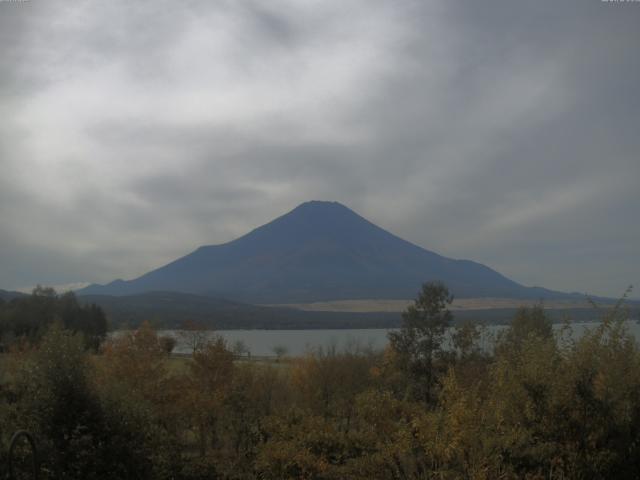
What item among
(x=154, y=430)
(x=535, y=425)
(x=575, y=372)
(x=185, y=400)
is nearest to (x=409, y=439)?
(x=535, y=425)

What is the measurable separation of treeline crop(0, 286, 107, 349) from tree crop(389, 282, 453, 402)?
3901 cm

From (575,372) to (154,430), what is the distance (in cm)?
987

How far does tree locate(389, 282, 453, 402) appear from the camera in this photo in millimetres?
31812

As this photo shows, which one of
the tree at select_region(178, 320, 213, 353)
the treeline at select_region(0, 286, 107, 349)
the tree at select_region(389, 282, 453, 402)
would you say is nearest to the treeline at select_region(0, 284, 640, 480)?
the tree at select_region(389, 282, 453, 402)

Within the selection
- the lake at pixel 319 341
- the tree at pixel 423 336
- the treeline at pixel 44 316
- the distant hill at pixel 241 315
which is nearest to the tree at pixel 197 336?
the lake at pixel 319 341

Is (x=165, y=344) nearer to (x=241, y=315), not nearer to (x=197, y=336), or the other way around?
(x=197, y=336)

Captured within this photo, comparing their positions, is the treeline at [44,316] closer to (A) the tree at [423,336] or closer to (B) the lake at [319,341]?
(B) the lake at [319,341]

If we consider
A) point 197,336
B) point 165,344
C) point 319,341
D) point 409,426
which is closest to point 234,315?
point 319,341

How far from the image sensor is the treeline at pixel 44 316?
65.6 meters

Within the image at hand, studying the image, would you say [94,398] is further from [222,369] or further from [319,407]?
[319,407]

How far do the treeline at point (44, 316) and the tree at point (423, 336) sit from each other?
39.0m

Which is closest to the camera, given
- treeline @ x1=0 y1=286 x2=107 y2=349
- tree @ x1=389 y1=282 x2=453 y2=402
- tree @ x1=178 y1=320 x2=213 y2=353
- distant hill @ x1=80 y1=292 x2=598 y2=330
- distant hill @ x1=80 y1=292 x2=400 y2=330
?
tree @ x1=389 y1=282 x2=453 y2=402

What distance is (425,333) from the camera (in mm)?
32938

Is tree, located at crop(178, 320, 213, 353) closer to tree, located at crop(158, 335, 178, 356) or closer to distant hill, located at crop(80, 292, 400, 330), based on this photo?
tree, located at crop(158, 335, 178, 356)
